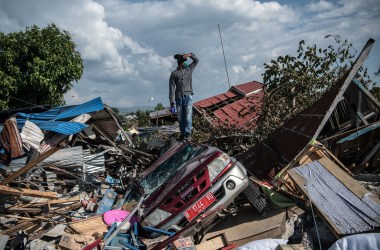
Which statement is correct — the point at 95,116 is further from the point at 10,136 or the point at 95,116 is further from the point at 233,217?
the point at 233,217

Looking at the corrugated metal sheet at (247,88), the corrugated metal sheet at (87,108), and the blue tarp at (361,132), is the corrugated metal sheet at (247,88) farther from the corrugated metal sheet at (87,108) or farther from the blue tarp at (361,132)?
the blue tarp at (361,132)

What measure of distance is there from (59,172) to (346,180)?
297 inches

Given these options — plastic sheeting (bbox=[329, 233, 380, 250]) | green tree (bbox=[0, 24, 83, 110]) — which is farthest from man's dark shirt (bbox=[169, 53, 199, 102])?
green tree (bbox=[0, 24, 83, 110])

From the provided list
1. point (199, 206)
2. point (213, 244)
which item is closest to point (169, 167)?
point (199, 206)

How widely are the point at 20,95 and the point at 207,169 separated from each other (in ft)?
46.5

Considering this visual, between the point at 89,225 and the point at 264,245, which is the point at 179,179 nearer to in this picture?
the point at 264,245

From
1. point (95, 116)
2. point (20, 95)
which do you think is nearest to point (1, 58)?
point (20, 95)

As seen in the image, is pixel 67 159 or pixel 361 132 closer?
pixel 361 132

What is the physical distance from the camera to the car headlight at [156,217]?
A: 5094 mm

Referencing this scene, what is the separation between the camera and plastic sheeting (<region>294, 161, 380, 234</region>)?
3.96m

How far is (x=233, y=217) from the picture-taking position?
5.40m

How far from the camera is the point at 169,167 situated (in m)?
6.13

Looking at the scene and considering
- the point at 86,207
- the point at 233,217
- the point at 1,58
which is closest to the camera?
the point at 233,217

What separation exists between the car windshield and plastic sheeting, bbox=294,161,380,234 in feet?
6.73
